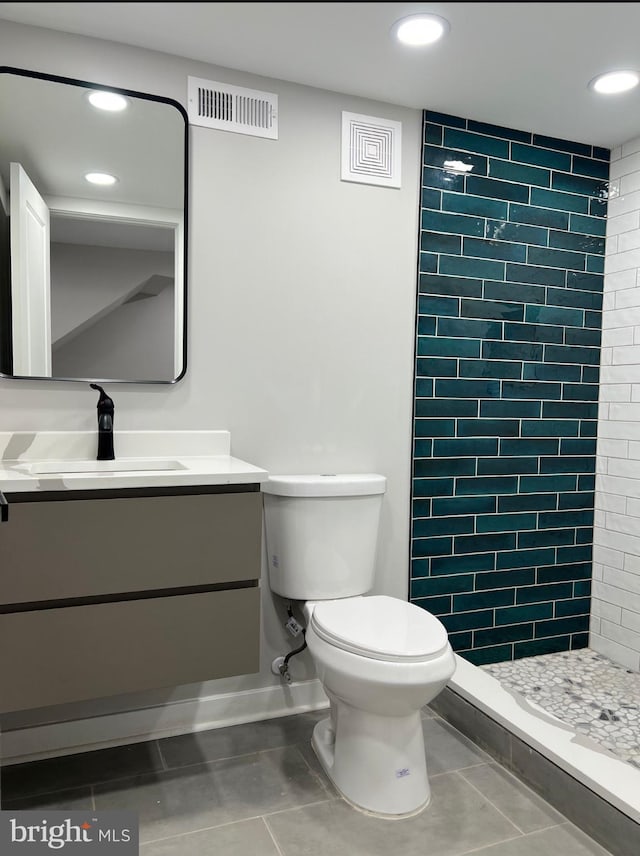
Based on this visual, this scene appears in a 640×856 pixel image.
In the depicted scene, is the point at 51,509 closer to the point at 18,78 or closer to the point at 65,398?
the point at 65,398

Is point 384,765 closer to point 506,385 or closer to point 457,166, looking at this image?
point 506,385

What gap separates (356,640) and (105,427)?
1003mm

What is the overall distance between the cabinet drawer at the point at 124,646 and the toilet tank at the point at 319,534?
41cm

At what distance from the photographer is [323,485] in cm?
218

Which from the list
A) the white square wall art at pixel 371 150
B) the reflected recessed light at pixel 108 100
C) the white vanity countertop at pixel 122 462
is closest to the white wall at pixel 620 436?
the white square wall art at pixel 371 150

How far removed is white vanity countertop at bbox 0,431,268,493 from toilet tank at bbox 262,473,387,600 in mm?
238

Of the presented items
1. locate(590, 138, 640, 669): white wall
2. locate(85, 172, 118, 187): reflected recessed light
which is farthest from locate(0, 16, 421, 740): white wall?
locate(590, 138, 640, 669): white wall

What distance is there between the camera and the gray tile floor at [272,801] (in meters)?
1.69

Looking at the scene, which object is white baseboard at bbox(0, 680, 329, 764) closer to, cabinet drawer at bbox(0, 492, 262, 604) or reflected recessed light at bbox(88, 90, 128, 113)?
cabinet drawer at bbox(0, 492, 262, 604)

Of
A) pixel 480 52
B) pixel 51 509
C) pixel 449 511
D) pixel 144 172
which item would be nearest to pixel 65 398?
pixel 51 509

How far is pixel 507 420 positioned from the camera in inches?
108

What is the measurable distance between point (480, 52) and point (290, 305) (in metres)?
1.01

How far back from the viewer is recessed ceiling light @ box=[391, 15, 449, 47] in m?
1.89

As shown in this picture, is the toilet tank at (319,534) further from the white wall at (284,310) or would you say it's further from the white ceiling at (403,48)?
the white ceiling at (403,48)
